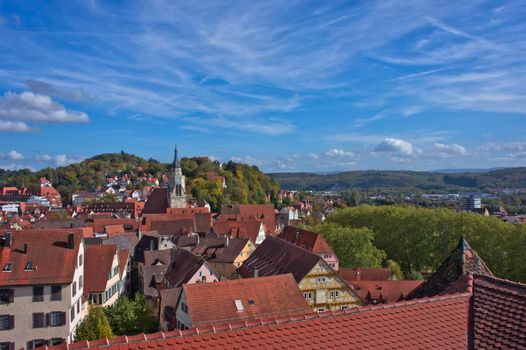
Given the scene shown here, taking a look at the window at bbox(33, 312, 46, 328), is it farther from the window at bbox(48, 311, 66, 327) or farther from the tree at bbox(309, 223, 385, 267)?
the tree at bbox(309, 223, 385, 267)

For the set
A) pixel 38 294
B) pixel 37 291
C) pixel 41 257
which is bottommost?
pixel 38 294

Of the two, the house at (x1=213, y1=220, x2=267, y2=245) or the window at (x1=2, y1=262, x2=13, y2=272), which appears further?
the house at (x1=213, y1=220, x2=267, y2=245)

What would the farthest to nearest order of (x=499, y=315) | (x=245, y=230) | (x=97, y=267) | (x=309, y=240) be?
(x=245, y=230)
(x=309, y=240)
(x=97, y=267)
(x=499, y=315)

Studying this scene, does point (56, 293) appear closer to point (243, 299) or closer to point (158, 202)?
point (243, 299)

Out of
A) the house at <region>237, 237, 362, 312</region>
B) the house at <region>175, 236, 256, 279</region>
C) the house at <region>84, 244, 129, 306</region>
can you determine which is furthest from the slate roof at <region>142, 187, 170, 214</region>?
the house at <region>237, 237, 362, 312</region>

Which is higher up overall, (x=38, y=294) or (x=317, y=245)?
(x=38, y=294)

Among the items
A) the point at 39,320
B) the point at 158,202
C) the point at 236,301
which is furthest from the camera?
the point at 158,202

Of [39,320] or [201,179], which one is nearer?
[39,320]

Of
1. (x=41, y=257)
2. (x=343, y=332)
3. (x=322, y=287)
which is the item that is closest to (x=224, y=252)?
(x=322, y=287)

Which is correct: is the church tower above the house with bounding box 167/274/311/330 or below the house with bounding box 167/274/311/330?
above
